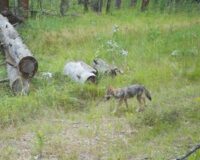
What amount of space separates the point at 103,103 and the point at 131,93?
98 cm

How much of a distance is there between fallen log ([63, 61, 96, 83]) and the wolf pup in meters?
1.58

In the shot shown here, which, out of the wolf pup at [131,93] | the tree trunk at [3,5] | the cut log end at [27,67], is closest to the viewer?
the wolf pup at [131,93]

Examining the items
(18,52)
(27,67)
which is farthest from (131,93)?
(18,52)

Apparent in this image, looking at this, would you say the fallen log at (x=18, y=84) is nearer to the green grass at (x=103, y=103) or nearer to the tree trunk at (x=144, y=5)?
the green grass at (x=103, y=103)

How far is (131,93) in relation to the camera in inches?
372

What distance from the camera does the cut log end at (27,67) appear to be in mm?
11438

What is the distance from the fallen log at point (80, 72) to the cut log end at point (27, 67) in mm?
914

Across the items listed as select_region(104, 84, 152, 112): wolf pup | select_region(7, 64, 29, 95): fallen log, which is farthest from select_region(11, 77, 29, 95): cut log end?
select_region(104, 84, 152, 112): wolf pup

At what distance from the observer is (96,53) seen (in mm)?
13500

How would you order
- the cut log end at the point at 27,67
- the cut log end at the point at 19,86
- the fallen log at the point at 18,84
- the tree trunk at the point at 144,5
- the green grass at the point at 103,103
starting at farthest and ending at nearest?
the tree trunk at the point at 144,5
the cut log end at the point at 27,67
the cut log end at the point at 19,86
the fallen log at the point at 18,84
the green grass at the point at 103,103

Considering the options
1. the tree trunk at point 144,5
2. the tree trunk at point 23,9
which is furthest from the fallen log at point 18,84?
the tree trunk at point 144,5

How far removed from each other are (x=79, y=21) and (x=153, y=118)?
405 inches

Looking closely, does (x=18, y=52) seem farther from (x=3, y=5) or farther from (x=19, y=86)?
(x=3, y=5)

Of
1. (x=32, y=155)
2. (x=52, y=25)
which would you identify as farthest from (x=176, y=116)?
(x=52, y=25)
